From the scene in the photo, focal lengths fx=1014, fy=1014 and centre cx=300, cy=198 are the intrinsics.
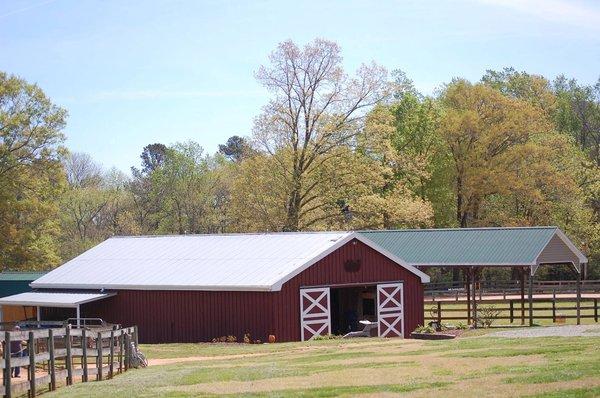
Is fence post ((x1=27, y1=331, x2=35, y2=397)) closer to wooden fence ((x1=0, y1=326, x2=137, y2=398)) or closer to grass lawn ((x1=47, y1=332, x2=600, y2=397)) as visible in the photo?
wooden fence ((x1=0, y1=326, x2=137, y2=398))

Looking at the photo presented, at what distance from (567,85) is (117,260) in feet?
222

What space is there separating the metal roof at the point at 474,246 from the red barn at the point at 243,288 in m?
2.04

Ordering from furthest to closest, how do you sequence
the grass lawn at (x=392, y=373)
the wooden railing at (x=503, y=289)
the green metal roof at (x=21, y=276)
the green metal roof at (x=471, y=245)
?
the wooden railing at (x=503, y=289) → the green metal roof at (x=21, y=276) → the green metal roof at (x=471, y=245) → the grass lawn at (x=392, y=373)

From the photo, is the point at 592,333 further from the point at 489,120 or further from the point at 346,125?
the point at 489,120

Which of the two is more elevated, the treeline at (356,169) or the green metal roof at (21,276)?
the treeline at (356,169)

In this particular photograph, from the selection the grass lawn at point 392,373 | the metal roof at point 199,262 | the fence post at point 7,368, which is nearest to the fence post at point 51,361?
the grass lawn at point 392,373

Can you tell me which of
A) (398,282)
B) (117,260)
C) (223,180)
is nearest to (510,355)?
(398,282)

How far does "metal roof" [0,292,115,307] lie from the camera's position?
37.9 metres

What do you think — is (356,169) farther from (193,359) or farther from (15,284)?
(193,359)

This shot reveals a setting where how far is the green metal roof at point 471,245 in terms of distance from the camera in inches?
1553

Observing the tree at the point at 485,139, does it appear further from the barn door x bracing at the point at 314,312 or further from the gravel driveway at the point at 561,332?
the gravel driveway at the point at 561,332

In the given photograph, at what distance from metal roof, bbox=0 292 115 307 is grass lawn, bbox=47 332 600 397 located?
470 inches

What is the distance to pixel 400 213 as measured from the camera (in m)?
59.9

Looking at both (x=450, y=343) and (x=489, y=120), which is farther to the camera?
(x=489, y=120)
